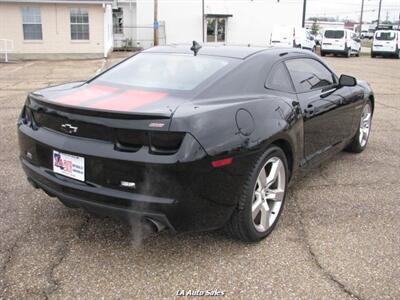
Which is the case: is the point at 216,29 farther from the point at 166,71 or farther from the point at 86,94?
the point at 86,94

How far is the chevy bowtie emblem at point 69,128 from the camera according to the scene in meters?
3.10

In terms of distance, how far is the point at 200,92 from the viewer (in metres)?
3.34

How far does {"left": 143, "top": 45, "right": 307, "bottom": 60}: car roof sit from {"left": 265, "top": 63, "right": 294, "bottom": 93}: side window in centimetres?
17

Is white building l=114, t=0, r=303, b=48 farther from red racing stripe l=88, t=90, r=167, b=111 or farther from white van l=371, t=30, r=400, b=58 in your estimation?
red racing stripe l=88, t=90, r=167, b=111

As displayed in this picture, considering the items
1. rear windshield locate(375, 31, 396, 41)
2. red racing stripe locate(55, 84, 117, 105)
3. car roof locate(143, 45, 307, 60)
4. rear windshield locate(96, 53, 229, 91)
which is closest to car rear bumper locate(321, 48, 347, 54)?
rear windshield locate(375, 31, 396, 41)

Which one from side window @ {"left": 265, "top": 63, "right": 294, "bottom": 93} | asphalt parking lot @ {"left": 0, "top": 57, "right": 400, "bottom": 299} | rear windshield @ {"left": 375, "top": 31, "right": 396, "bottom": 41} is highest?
rear windshield @ {"left": 375, "top": 31, "right": 396, "bottom": 41}

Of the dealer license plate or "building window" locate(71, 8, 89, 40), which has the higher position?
"building window" locate(71, 8, 89, 40)

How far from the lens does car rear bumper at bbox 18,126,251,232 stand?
2.85 meters

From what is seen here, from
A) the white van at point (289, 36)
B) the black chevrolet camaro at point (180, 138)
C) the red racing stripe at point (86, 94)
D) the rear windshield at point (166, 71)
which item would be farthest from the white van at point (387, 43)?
the red racing stripe at point (86, 94)

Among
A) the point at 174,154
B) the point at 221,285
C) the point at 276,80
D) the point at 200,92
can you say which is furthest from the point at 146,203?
the point at 276,80

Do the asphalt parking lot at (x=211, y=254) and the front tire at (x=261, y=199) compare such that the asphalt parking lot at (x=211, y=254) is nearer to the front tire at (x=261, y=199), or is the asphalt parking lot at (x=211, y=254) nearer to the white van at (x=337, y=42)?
the front tire at (x=261, y=199)

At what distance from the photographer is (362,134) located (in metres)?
6.08

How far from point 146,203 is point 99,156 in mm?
435

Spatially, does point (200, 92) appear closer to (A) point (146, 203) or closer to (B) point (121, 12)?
(A) point (146, 203)
